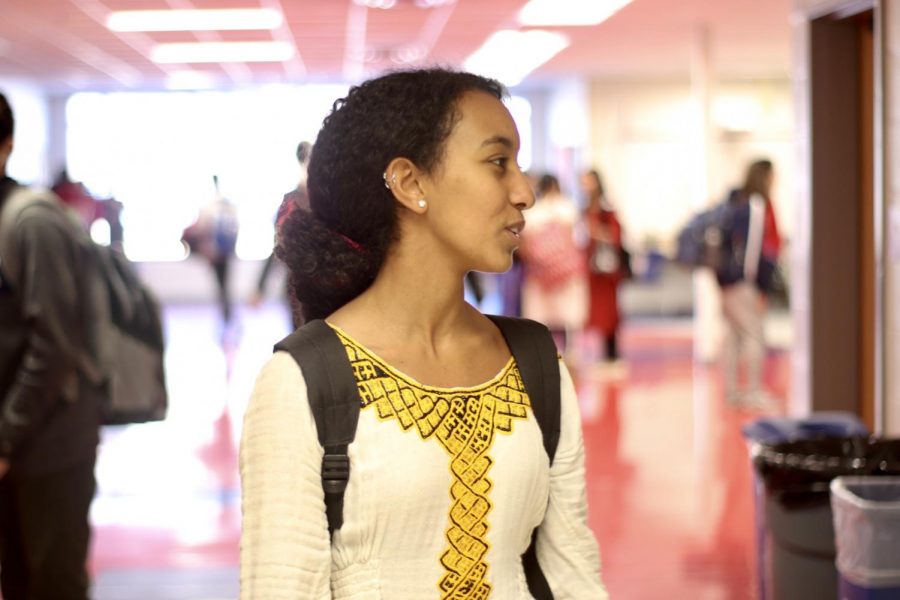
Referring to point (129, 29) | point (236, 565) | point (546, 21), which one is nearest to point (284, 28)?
point (129, 29)

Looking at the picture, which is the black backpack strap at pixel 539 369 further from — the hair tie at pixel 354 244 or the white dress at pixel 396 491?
the hair tie at pixel 354 244

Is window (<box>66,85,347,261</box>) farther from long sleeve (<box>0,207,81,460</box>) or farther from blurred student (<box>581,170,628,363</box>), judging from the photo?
long sleeve (<box>0,207,81,460</box>)

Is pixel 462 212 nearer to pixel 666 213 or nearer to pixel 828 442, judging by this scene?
pixel 828 442

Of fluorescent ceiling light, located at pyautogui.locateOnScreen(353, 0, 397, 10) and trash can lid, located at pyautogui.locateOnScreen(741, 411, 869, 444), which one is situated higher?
fluorescent ceiling light, located at pyautogui.locateOnScreen(353, 0, 397, 10)

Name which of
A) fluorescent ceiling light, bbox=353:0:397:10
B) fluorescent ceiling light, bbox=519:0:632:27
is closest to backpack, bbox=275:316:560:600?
fluorescent ceiling light, bbox=353:0:397:10

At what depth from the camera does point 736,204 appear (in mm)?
8922

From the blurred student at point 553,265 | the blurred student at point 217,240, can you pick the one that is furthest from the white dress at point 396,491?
the blurred student at point 217,240

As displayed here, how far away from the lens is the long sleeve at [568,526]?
1680 millimetres

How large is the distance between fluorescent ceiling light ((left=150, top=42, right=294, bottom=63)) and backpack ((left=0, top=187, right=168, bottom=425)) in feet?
34.9

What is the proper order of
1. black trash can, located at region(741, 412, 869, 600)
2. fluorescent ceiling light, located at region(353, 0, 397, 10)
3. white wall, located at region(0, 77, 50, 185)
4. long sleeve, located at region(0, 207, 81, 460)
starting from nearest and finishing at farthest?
long sleeve, located at region(0, 207, 81, 460) → black trash can, located at region(741, 412, 869, 600) → fluorescent ceiling light, located at region(353, 0, 397, 10) → white wall, located at region(0, 77, 50, 185)

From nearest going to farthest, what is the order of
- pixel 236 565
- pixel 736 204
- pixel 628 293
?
pixel 236 565, pixel 736 204, pixel 628 293

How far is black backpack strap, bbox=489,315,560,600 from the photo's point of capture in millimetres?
1658

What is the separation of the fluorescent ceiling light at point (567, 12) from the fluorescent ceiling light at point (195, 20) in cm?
245

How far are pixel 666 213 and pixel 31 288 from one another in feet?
52.6
